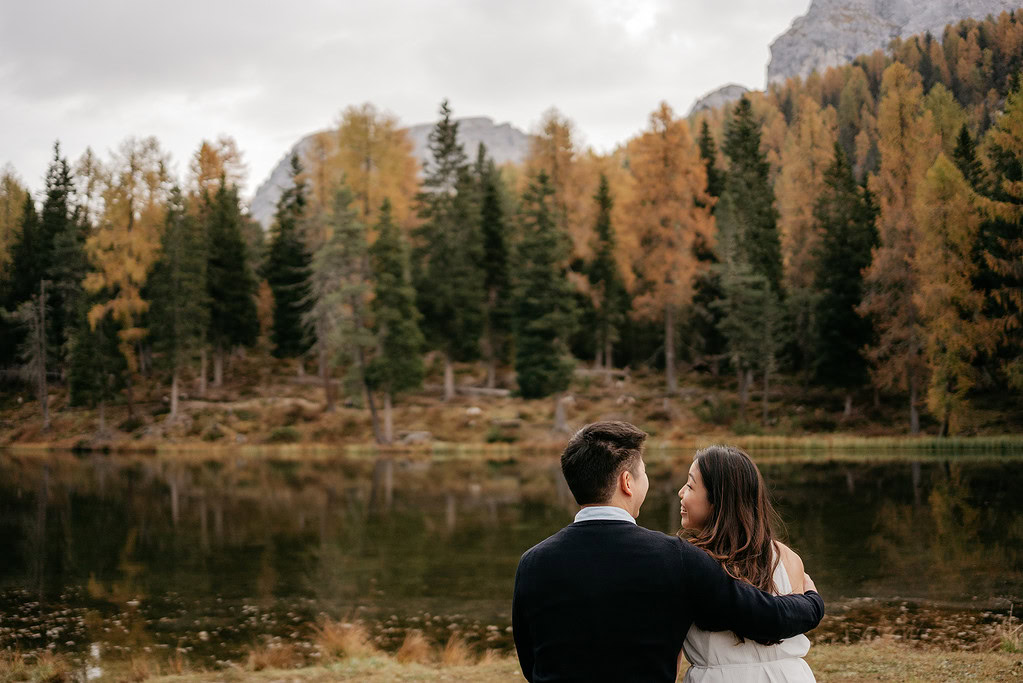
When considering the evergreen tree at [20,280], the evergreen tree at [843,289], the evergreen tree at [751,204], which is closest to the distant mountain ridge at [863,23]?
the evergreen tree at [751,204]

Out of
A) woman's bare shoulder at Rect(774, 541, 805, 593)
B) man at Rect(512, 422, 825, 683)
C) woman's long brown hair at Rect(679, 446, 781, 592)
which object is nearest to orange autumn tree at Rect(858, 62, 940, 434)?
woman's bare shoulder at Rect(774, 541, 805, 593)

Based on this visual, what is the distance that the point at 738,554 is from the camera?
10.5ft

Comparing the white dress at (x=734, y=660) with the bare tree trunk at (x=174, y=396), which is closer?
the white dress at (x=734, y=660)

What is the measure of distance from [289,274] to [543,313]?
64.8 ft

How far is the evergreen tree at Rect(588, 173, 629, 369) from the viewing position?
154 ft

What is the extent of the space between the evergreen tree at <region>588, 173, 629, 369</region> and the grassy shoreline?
37.1 metres

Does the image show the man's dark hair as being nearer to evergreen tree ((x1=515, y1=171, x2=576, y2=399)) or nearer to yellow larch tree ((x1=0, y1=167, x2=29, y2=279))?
evergreen tree ((x1=515, y1=171, x2=576, y2=399))

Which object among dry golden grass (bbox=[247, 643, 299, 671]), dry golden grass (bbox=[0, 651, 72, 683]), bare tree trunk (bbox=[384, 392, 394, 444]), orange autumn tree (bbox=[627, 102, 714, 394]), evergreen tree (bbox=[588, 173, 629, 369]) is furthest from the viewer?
evergreen tree (bbox=[588, 173, 629, 369])

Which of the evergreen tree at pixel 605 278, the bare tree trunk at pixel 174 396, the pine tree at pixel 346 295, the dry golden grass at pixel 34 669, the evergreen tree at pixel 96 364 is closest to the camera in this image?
the dry golden grass at pixel 34 669

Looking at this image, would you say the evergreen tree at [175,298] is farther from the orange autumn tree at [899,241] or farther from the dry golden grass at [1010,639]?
the dry golden grass at [1010,639]

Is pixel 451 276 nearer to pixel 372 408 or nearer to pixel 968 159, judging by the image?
pixel 372 408

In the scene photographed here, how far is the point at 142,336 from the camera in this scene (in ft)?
154

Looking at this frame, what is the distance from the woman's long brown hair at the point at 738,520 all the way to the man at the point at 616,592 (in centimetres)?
19

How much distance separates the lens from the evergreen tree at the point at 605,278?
154ft
